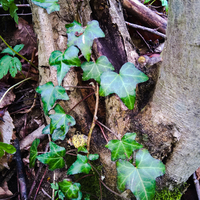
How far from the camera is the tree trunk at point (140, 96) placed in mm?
766

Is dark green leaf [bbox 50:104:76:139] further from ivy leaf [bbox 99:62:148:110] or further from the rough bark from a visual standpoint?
the rough bark

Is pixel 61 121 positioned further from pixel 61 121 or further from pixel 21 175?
pixel 21 175

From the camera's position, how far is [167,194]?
1093 millimetres

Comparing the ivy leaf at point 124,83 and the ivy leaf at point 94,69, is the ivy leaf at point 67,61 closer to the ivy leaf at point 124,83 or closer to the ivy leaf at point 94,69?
the ivy leaf at point 94,69

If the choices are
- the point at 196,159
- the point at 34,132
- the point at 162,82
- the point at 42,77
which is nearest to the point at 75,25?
the point at 42,77

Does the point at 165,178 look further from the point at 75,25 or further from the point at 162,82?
the point at 75,25

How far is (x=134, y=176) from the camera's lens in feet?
2.62

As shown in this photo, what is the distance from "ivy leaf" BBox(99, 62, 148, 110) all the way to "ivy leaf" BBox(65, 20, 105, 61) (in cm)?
16

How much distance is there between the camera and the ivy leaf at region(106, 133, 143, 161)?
0.83 metres

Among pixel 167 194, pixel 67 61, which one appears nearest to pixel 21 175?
pixel 67 61

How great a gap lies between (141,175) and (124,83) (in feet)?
1.56

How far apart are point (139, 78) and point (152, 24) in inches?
36.7

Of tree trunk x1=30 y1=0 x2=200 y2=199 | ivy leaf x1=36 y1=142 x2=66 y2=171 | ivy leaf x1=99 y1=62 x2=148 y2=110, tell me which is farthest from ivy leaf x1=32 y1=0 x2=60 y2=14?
ivy leaf x1=36 y1=142 x2=66 y2=171

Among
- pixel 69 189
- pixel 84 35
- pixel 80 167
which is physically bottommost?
pixel 69 189
